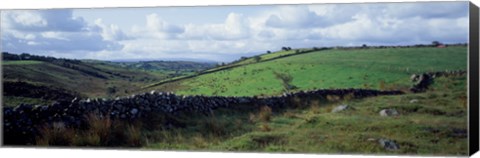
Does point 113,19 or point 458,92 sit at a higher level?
point 113,19

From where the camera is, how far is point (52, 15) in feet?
62.5

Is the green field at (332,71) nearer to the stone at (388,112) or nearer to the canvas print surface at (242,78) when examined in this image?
the canvas print surface at (242,78)

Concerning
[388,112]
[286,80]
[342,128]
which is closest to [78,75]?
[286,80]

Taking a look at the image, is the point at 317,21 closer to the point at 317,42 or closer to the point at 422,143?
the point at 317,42

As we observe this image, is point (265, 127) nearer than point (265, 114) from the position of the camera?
Yes

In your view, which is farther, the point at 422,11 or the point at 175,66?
the point at 175,66

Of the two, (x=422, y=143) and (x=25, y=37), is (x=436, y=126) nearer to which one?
(x=422, y=143)

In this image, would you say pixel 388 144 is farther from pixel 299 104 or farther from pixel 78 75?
pixel 78 75

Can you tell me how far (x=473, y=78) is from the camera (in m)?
16.5

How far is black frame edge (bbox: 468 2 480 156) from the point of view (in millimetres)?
16406

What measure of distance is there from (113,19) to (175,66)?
1632 millimetres

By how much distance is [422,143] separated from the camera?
16625 millimetres

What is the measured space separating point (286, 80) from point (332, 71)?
0.95 m

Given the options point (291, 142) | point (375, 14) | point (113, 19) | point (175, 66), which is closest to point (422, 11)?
point (375, 14)
